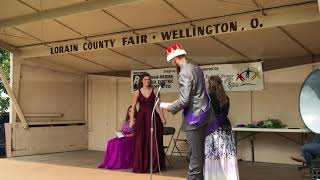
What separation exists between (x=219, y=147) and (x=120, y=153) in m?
2.92

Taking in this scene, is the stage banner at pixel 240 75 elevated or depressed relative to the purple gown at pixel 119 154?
elevated

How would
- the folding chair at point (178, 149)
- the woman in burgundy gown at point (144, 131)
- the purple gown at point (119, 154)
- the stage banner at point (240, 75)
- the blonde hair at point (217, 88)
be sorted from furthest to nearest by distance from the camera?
the folding chair at point (178, 149) → the stage banner at point (240, 75) → the purple gown at point (119, 154) → the woman in burgundy gown at point (144, 131) → the blonde hair at point (217, 88)

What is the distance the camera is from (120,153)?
22.9 feet

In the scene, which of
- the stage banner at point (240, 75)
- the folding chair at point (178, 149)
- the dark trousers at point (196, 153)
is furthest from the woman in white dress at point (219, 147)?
the folding chair at point (178, 149)

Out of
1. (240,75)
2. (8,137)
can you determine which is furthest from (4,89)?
(240,75)

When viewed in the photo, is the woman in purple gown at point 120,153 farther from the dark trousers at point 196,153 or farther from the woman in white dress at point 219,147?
the dark trousers at point 196,153

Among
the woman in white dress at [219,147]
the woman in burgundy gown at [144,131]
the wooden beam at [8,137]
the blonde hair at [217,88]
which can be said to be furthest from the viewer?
the wooden beam at [8,137]

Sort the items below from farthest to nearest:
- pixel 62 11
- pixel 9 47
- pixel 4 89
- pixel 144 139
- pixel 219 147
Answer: pixel 4 89, pixel 9 47, pixel 144 139, pixel 62 11, pixel 219 147

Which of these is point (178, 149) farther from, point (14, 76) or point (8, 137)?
point (14, 76)

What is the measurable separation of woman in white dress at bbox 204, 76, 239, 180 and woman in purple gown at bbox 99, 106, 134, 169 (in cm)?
278

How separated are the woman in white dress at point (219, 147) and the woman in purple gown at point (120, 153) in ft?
9.14

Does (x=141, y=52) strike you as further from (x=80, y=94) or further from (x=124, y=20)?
(x=80, y=94)

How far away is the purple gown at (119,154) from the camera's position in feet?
22.7

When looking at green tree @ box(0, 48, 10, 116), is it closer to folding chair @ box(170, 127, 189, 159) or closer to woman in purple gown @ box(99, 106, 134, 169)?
folding chair @ box(170, 127, 189, 159)
